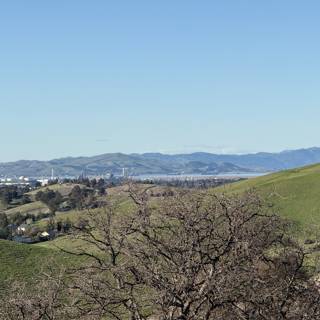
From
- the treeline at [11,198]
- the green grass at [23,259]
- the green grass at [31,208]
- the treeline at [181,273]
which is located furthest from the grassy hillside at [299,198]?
the treeline at [11,198]

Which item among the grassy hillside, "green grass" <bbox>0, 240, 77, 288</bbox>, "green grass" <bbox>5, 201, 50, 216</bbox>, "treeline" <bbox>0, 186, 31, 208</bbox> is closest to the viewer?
"green grass" <bbox>0, 240, 77, 288</bbox>

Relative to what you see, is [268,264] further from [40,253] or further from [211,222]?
[40,253]

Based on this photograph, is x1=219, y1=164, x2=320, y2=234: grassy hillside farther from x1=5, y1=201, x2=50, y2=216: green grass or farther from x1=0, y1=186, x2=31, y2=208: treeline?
x1=0, y1=186, x2=31, y2=208: treeline

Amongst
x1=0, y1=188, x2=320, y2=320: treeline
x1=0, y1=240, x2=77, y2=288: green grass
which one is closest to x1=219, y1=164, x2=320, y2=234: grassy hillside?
x1=0, y1=240, x2=77, y2=288: green grass

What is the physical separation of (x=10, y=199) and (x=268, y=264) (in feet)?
558

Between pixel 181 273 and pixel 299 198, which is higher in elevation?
pixel 181 273

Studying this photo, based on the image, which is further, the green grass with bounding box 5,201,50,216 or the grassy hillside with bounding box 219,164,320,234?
the green grass with bounding box 5,201,50,216

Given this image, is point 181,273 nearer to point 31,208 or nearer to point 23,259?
point 23,259

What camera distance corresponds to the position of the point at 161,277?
17.1 m

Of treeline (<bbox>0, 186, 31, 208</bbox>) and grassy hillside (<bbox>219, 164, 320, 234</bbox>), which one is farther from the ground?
grassy hillside (<bbox>219, 164, 320, 234</bbox>)

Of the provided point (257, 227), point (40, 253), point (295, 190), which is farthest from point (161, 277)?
point (295, 190)

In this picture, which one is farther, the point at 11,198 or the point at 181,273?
the point at 11,198

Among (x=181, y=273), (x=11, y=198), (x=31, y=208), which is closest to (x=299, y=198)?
(x=181, y=273)

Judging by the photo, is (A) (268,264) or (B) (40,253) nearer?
(A) (268,264)
